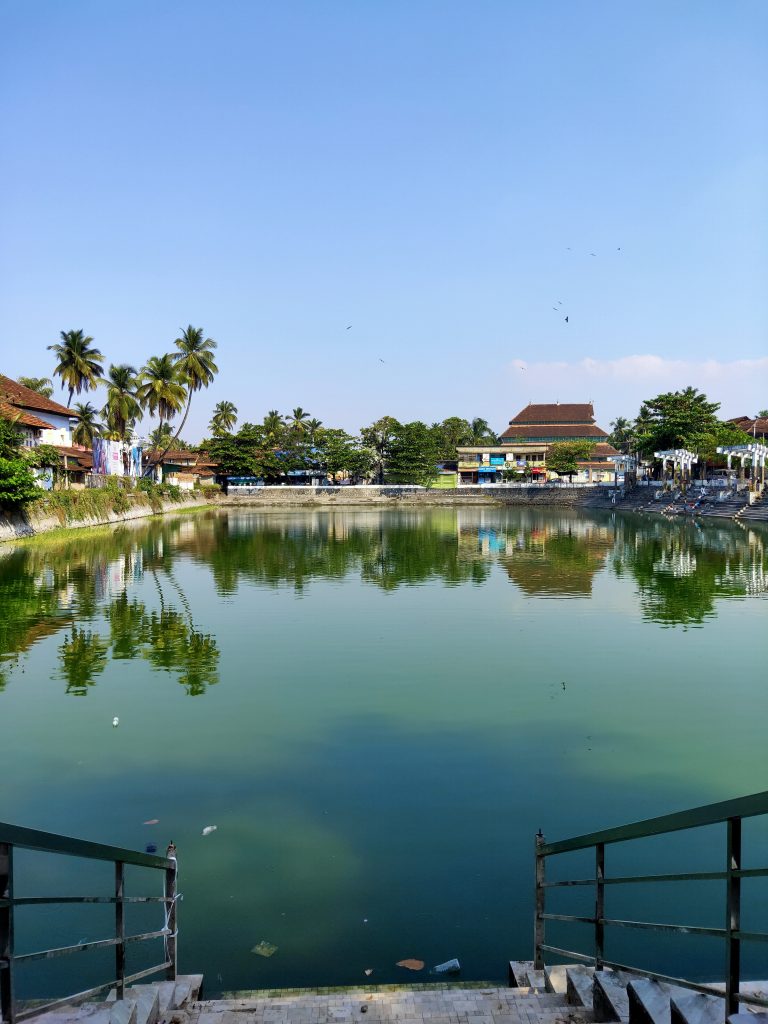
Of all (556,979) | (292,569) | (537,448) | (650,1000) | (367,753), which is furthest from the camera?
(537,448)

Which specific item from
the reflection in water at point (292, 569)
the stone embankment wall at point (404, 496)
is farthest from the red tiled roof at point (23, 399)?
the stone embankment wall at point (404, 496)

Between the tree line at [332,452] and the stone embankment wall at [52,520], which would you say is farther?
the tree line at [332,452]

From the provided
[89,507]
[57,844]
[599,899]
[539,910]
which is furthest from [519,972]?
[89,507]

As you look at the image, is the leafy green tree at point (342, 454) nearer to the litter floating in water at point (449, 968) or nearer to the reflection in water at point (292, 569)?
the reflection in water at point (292, 569)

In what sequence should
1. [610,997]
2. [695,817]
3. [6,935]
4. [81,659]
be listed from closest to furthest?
[6,935], [695,817], [610,997], [81,659]

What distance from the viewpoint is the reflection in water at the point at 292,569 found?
592 inches

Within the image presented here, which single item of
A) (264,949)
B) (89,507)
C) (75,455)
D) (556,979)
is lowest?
(264,949)

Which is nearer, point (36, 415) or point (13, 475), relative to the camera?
point (13, 475)

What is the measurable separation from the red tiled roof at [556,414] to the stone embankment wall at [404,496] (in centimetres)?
2001

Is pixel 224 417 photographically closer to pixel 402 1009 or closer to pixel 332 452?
pixel 332 452

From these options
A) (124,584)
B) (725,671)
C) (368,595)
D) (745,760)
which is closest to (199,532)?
(124,584)

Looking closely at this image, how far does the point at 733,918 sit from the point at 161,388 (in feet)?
204

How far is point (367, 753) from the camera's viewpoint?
350 inches

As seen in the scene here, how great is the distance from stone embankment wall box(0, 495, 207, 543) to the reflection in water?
89.5 inches
